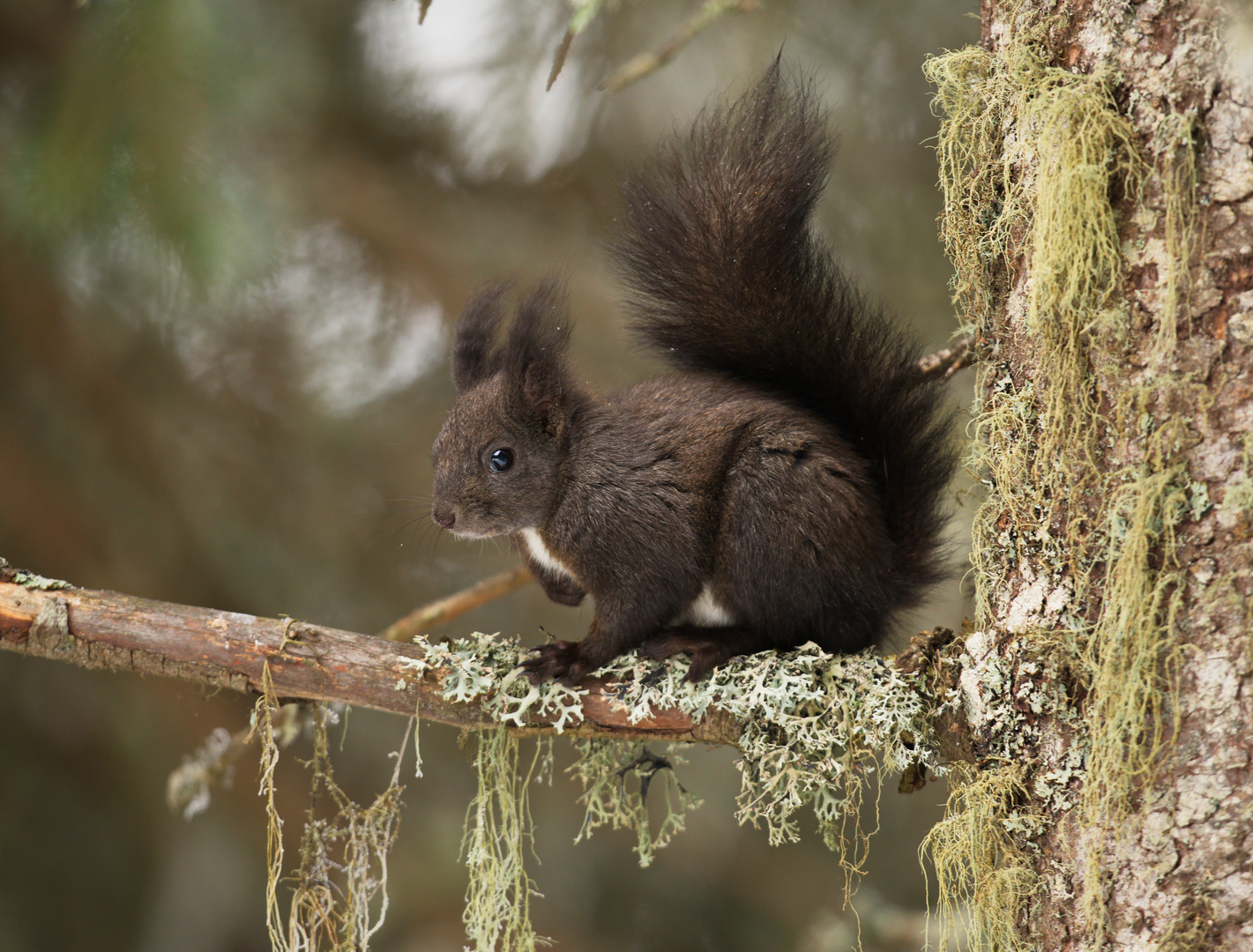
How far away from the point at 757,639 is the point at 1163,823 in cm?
73

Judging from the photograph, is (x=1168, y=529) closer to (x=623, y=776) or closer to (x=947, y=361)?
(x=947, y=361)

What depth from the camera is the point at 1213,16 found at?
103 cm

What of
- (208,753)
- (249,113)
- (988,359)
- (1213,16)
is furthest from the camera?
(208,753)

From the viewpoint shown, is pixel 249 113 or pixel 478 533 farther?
pixel 249 113

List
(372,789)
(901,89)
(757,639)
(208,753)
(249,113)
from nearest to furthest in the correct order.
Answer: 1. (757,639)
2. (249,113)
3. (208,753)
4. (901,89)
5. (372,789)

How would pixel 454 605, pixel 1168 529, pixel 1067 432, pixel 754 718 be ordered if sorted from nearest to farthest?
pixel 1168 529
pixel 1067 432
pixel 754 718
pixel 454 605

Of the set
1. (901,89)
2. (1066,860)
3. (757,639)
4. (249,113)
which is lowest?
(1066,860)

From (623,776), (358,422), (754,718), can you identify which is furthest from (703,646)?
(358,422)

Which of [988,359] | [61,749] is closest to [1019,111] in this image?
[988,359]

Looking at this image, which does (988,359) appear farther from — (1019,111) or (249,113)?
(249,113)

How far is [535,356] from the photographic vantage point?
1.83 m

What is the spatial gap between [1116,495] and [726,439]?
0.71 meters

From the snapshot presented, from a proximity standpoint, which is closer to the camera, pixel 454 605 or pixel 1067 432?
pixel 1067 432

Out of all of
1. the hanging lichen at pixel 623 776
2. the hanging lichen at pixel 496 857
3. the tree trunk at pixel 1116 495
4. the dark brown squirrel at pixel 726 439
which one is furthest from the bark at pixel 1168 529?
the hanging lichen at pixel 496 857
